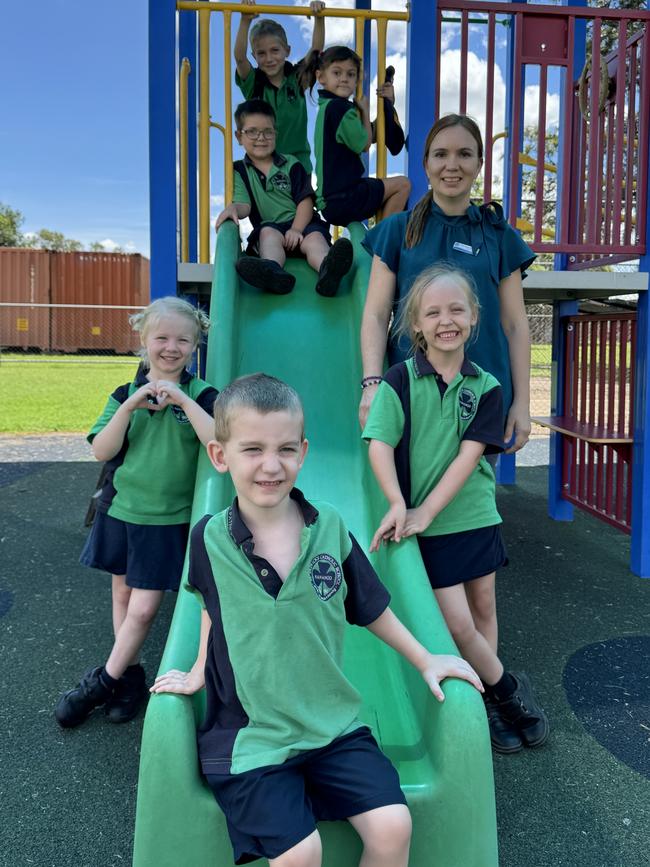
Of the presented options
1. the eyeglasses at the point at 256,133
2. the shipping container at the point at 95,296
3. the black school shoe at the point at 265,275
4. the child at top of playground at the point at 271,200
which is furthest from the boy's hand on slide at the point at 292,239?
the shipping container at the point at 95,296

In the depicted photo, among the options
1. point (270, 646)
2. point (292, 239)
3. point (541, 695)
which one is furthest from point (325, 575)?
point (292, 239)

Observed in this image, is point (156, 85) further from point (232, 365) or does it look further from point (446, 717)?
point (446, 717)

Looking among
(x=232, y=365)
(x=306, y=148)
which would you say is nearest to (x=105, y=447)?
(x=232, y=365)

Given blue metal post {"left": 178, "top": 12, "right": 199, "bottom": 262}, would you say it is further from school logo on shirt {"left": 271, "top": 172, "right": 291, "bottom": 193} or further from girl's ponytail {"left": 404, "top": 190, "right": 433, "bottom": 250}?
girl's ponytail {"left": 404, "top": 190, "right": 433, "bottom": 250}

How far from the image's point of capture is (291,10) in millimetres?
4203

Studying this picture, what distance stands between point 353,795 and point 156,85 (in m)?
3.36

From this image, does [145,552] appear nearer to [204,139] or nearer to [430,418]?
[430,418]

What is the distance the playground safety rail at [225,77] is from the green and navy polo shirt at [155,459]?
62.7 inches

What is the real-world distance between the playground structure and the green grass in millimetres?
6278

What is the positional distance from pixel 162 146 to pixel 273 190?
0.81 m

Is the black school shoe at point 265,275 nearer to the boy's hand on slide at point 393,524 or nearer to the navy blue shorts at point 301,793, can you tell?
the boy's hand on slide at point 393,524

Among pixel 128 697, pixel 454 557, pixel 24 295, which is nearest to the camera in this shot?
pixel 454 557

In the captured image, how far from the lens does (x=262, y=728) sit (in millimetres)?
1608

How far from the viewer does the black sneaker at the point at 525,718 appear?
104 inches
